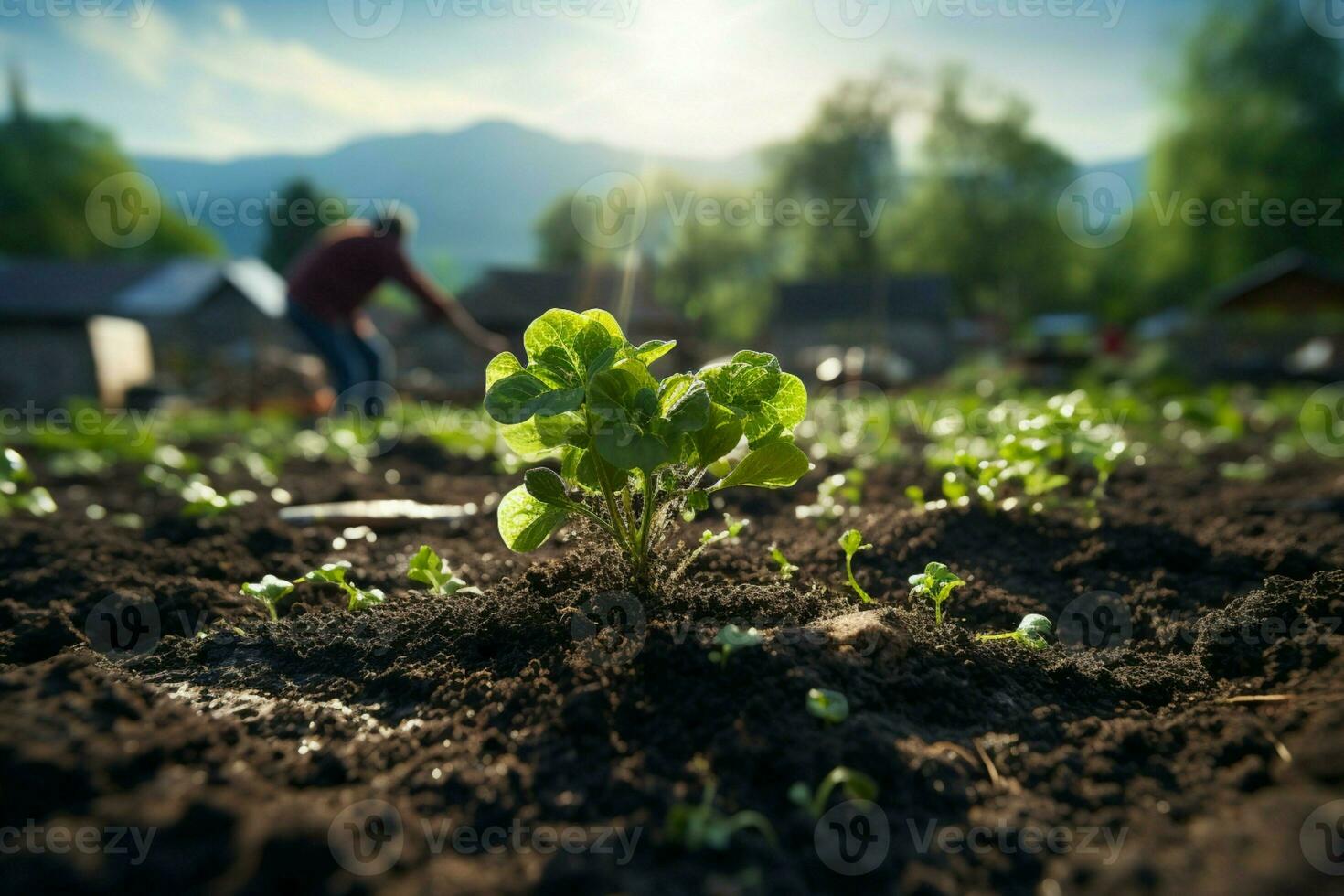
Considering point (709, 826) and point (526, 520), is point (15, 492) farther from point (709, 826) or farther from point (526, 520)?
point (709, 826)

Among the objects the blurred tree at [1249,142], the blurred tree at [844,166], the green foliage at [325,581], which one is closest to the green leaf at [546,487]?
the green foliage at [325,581]

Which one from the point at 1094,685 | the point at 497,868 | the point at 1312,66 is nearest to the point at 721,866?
the point at 497,868

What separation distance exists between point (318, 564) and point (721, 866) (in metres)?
2.33

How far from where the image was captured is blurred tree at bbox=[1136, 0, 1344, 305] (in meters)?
29.0

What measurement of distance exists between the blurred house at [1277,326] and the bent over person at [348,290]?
17119mm

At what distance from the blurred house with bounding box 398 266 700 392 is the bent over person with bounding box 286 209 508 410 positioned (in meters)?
19.5

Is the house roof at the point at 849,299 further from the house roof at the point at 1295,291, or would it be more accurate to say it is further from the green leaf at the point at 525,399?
the green leaf at the point at 525,399

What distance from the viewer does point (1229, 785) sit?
54.2 inches

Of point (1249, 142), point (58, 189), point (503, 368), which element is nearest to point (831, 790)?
point (503, 368)

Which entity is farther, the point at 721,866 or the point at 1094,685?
the point at 1094,685

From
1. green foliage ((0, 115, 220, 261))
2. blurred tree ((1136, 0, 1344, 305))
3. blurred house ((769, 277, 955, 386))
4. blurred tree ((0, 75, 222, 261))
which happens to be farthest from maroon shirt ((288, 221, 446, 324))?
blurred tree ((0, 75, 222, 261))

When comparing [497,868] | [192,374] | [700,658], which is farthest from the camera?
[192,374]

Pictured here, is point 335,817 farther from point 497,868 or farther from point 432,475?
point 432,475

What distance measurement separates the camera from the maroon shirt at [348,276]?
774cm
